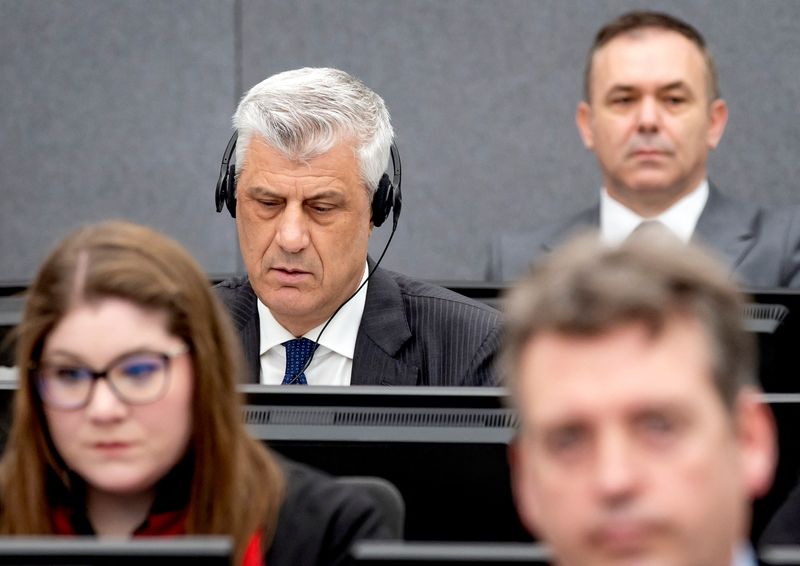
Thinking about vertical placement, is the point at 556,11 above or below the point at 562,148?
above

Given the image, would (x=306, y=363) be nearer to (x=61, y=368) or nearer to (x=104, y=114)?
(x=61, y=368)

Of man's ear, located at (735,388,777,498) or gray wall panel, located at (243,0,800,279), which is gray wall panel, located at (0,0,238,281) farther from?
man's ear, located at (735,388,777,498)

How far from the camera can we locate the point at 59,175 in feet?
11.9

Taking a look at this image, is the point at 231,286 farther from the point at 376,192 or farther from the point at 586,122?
the point at 586,122

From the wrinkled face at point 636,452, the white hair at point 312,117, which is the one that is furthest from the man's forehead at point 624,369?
the white hair at point 312,117

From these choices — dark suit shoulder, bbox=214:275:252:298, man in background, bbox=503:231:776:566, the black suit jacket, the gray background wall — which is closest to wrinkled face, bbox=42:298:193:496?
man in background, bbox=503:231:776:566

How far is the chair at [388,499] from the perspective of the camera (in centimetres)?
124

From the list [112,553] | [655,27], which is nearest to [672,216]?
[655,27]

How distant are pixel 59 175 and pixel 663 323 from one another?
2.99 m

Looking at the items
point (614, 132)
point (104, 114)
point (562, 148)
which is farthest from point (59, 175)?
point (614, 132)

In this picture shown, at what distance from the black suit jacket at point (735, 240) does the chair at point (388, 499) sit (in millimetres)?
1242

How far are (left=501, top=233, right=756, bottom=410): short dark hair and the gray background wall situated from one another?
8.88ft

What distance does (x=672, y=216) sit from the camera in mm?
2518

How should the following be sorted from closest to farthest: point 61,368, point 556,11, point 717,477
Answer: point 717,477 → point 61,368 → point 556,11
